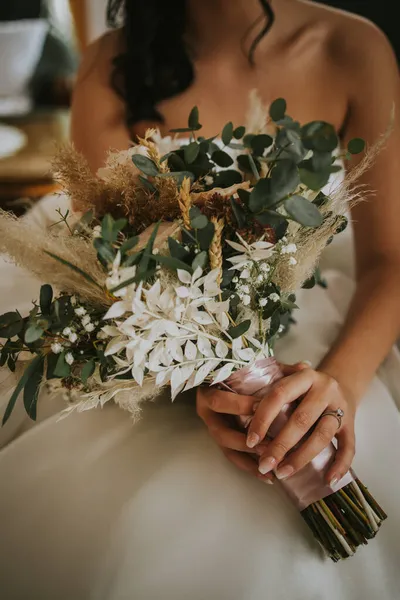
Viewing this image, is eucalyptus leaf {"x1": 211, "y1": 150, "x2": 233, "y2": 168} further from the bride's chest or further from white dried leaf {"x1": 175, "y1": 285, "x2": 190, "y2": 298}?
the bride's chest

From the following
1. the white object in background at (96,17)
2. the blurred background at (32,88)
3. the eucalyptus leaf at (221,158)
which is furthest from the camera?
the blurred background at (32,88)

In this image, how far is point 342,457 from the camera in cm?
61

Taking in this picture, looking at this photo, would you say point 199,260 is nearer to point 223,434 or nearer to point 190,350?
point 190,350

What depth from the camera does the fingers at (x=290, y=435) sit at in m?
0.57

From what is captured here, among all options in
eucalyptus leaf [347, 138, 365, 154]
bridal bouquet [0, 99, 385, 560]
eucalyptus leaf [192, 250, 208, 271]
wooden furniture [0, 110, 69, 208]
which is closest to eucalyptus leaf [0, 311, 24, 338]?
bridal bouquet [0, 99, 385, 560]

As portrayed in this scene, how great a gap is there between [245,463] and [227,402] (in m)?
0.10

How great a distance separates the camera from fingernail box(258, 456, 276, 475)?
57cm

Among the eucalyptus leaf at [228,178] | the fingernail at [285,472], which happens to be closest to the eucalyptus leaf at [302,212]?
the eucalyptus leaf at [228,178]

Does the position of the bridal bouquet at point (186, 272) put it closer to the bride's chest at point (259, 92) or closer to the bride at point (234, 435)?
the bride at point (234, 435)

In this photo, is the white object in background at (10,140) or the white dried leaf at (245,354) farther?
the white object in background at (10,140)

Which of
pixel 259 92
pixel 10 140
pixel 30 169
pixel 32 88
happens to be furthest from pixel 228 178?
pixel 32 88

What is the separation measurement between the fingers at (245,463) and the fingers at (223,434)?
11 mm

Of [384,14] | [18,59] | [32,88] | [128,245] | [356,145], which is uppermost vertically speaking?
[384,14]

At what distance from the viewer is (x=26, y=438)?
73 cm
